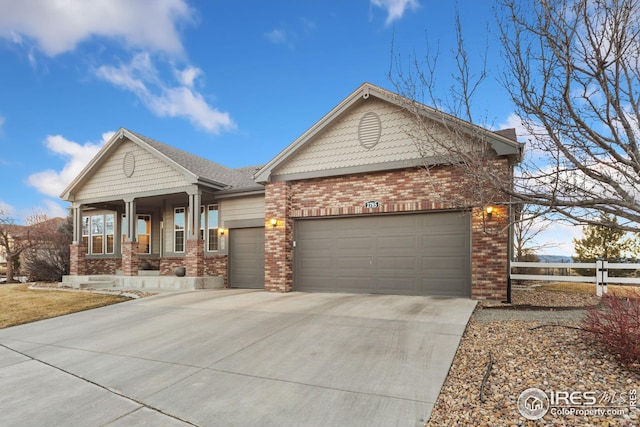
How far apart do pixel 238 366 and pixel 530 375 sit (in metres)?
3.83

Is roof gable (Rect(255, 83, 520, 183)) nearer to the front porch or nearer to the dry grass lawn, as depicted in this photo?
the front porch

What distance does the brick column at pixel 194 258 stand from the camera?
44.3ft

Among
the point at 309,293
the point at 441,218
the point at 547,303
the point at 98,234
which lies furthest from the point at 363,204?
the point at 98,234

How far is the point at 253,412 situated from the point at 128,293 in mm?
10351

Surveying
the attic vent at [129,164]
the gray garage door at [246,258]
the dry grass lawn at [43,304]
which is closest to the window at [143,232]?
the attic vent at [129,164]

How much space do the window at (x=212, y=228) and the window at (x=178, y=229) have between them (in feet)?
6.03

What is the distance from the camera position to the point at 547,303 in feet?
29.0

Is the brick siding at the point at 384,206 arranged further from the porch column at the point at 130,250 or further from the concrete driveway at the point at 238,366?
the porch column at the point at 130,250

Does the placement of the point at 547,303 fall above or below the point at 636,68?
below

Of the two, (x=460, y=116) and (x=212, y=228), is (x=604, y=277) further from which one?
(x=212, y=228)

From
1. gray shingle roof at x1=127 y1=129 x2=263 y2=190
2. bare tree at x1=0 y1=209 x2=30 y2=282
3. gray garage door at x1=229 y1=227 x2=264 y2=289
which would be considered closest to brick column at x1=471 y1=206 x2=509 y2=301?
gray garage door at x1=229 y1=227 x2=264 y2=289

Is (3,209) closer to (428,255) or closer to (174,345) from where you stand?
(174,345)

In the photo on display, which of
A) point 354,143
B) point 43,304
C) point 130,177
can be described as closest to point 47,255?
point 130,177

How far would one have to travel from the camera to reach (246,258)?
14.1 m
